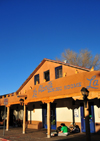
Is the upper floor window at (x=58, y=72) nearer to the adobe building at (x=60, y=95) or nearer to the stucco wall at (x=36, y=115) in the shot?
the adobe building at (x=60, y=95)

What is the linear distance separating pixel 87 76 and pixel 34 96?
568cm

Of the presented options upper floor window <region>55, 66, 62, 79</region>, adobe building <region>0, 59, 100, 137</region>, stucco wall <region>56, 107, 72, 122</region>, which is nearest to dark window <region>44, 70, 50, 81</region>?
adobe building <region>0, 59, 100, 137</region>

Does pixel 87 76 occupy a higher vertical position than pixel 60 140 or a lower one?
higher

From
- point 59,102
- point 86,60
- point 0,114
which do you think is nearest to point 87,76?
point 59,102

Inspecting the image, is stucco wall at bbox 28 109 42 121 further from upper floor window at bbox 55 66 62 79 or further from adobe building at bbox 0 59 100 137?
upper floor window at bbox 55 66 62 79

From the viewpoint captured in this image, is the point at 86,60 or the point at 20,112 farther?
the point at 86,60

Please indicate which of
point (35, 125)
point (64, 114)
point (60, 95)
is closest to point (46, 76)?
point (64, 114)

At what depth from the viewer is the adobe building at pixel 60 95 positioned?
974cm

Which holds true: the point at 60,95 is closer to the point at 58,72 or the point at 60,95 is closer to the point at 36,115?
the point at 58,72

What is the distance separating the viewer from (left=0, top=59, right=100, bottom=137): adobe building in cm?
974

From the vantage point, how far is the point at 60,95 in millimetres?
11070

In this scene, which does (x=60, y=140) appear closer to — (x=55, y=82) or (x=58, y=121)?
(x=55, y=82)

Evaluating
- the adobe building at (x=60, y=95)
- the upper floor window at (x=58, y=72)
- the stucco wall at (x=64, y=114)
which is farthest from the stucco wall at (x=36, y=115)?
the upper floor window at (x=58, y=72)

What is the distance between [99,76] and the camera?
9211mm
